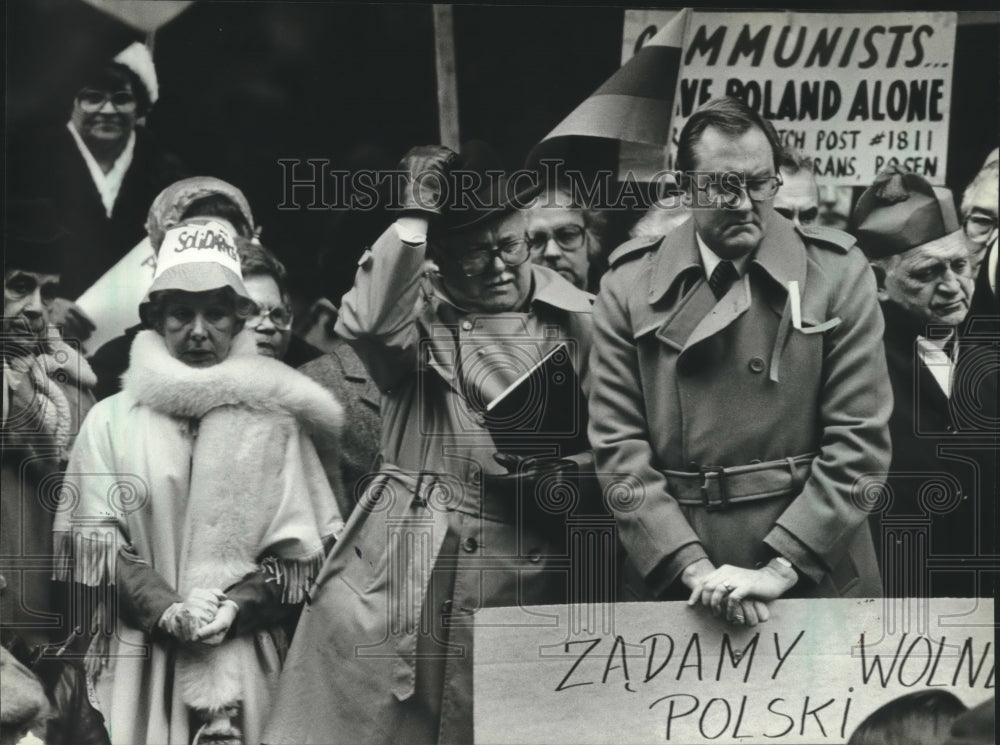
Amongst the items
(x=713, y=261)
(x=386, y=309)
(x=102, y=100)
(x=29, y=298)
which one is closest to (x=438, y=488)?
(x=386, y=309)

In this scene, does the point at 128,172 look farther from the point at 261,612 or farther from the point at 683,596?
the point at 683,596

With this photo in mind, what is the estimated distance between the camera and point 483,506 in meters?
5.64

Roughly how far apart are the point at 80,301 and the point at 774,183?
9.33 ft

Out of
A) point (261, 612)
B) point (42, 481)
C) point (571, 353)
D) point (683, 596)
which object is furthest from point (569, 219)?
point (42, 481)

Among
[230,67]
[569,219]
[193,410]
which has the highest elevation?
[230,67]

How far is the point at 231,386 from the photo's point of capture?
5.58m

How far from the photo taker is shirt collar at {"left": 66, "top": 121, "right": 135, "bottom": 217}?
5723 mm

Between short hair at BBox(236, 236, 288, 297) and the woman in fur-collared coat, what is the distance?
0.20 feet

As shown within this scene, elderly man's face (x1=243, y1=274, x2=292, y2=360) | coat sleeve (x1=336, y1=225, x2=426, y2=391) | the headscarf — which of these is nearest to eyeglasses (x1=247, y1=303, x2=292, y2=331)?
elderly man's face (x1=243, y1=274, x2=292, y2=360)

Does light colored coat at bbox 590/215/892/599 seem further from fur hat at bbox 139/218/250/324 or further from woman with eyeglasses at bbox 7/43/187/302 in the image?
woman with eyeglasses at bbox 7/43/187/302

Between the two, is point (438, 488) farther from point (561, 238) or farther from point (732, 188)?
point (732, 188)

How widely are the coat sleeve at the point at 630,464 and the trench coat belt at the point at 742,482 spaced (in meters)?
0.11

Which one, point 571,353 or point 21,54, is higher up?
point 21,54

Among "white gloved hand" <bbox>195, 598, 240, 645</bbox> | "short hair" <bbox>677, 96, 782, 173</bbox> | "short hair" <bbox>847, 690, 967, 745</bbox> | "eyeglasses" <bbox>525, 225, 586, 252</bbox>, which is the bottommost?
"short hair" <bbox>847, 690, 967, 745</bbox>
